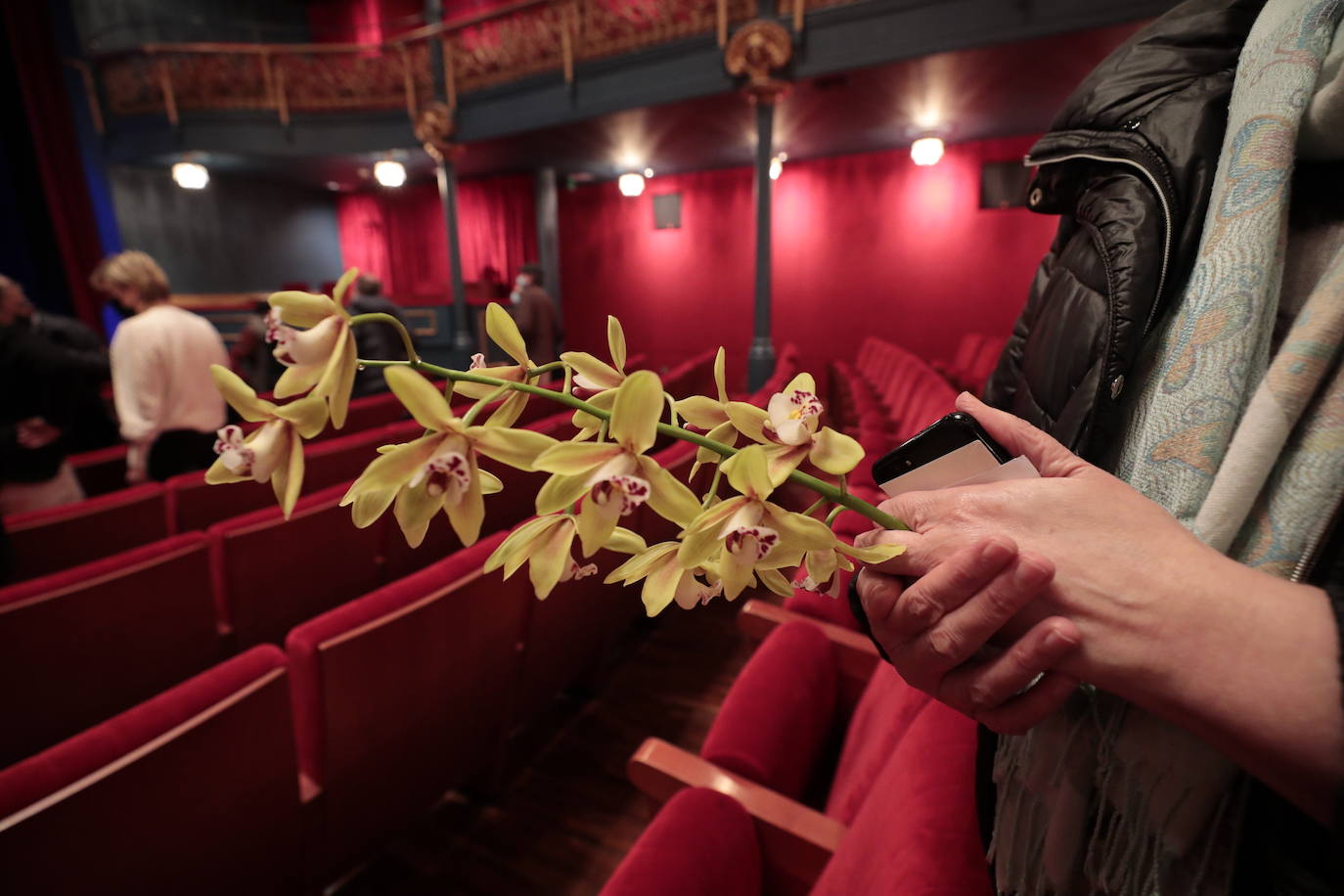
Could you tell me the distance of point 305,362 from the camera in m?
0.28

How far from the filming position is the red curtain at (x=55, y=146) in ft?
21.2

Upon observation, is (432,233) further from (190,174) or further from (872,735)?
(872,735)

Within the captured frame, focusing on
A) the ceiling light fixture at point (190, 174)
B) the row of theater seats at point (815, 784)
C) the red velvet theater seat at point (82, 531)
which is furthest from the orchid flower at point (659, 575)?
the ceiling light fixture at point (190, 174)

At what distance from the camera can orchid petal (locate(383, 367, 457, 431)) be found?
0.26 meters

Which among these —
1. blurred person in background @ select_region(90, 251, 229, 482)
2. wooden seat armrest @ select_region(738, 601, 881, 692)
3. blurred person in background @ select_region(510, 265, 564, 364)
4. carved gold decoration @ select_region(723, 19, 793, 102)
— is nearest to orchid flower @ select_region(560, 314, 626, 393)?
wooden seat armrest @ select_region(738, 601, 881, 692)

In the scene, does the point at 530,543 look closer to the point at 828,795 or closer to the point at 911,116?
the point at 828,795

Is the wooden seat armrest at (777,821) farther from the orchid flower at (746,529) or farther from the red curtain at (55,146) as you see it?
the red curtain at (55,146)

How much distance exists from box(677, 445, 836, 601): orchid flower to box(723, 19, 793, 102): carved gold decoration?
14.3 feet

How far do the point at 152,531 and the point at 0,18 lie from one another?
8495 mm

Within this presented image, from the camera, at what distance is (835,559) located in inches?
13.9

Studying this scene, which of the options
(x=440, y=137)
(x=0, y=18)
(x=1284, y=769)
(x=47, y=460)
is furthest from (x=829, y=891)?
(x=0, y=18)

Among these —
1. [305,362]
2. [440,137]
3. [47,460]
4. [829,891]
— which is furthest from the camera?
[440,137]

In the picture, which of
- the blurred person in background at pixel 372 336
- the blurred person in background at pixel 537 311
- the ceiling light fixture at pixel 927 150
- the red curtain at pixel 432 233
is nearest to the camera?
the blurred person in background at pixel 372 336

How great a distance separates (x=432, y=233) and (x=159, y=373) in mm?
7539
